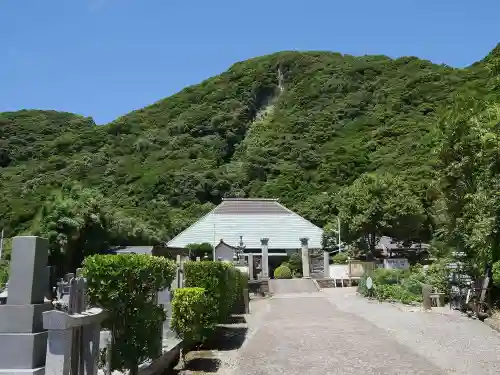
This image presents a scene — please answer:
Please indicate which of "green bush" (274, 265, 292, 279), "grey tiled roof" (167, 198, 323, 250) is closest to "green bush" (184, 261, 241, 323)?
"green bush" (274, 265, 292, 279)

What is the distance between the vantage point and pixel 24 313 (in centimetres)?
570

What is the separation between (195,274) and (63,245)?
75.9ft

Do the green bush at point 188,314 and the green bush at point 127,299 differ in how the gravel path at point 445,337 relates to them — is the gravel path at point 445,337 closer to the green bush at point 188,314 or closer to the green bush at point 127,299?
the green bush at point 188,314

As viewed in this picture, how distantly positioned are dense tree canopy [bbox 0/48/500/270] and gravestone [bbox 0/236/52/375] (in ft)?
107

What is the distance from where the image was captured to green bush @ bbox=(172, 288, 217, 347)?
10211 millimetres

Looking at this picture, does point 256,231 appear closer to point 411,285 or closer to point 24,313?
point 411,285

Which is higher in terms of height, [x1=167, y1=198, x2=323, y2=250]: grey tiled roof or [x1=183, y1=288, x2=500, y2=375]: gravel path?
[x1=167, y1=198, x2=323, y2=250]: grey tiled roof

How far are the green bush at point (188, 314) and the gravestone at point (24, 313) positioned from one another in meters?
4.49

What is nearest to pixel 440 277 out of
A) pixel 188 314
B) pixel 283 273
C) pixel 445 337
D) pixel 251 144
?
pixel 445 337

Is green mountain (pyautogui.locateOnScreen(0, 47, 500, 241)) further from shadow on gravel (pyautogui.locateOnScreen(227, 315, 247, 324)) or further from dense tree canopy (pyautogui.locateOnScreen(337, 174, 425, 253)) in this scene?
shadow on gravel (pyautogui.locateOnScreen(227, 315, 247, 324))

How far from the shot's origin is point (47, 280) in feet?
20.0

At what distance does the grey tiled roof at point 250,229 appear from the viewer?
45.0 m

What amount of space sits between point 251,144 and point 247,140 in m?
5.16

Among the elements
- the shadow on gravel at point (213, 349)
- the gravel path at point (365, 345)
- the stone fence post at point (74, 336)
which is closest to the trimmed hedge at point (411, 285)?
the gravel path at point (365, 345)
